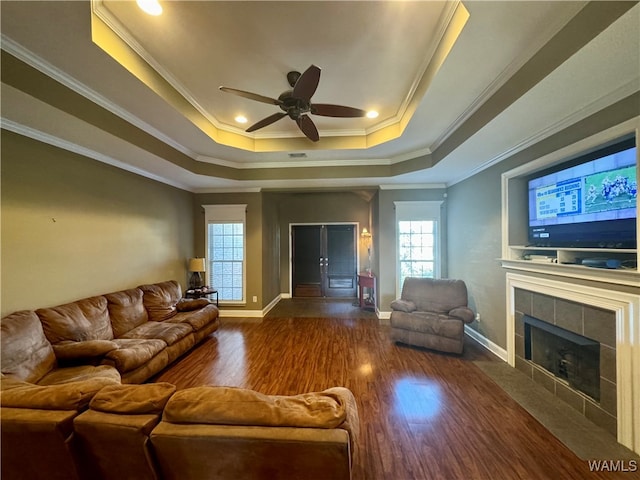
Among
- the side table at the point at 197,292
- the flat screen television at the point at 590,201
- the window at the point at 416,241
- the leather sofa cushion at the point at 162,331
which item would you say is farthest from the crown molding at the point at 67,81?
the flat screen television at the point at 590,201

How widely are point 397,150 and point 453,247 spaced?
2.15 metres

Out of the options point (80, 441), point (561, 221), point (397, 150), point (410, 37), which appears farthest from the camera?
point (397, 150)

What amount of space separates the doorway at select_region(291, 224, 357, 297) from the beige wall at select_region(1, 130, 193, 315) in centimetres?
397

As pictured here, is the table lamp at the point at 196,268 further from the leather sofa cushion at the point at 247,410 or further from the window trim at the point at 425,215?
the leather sofa cushion at the point at 247,410

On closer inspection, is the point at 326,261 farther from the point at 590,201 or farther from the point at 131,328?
the point at 590,201

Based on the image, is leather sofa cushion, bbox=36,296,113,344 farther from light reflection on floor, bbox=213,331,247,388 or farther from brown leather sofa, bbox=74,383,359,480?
brown leather sofa, bbox=74,383,359,480

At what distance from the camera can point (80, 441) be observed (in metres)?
1.20

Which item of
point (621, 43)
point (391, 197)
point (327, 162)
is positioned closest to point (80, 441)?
point (621, 43)

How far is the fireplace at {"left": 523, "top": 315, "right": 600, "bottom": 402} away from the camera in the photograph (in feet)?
7.50

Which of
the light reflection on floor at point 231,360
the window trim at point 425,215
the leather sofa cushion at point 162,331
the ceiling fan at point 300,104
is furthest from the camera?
the window trim at point 425,215

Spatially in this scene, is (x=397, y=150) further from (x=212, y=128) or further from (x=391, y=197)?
(x=212, y=128)

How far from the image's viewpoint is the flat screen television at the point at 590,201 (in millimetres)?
1986

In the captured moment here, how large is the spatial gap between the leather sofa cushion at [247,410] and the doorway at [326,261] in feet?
21.3

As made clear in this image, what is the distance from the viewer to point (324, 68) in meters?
2.50
